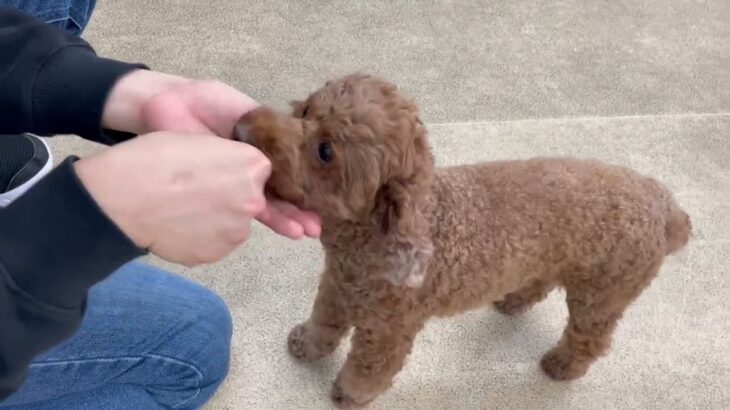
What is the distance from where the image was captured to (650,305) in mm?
1413

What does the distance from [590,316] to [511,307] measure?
0.20 meters

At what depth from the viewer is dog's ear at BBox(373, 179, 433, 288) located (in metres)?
0.88

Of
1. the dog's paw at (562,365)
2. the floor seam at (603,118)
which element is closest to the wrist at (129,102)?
the dog's paw at (562,365)

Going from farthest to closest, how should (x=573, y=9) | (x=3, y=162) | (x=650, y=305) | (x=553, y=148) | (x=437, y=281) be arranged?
(x=573, y=9) < (x=553, y=148) < (x=650, y=305) < (x=3, y=162) < (x=437, y=281)

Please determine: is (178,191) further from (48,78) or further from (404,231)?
(404,231)

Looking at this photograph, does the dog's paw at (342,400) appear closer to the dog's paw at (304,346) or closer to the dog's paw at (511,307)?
the dog's paw at (304,346)

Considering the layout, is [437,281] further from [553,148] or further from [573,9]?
[573,9]

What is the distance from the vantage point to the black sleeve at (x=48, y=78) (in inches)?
29.3

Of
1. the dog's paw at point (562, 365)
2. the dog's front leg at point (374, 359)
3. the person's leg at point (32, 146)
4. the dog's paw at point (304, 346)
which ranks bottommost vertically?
the dog's paw at point (562, 365)

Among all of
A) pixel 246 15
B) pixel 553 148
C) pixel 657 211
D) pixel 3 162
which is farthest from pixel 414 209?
pixel 246 15

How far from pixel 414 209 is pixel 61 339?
48 cm

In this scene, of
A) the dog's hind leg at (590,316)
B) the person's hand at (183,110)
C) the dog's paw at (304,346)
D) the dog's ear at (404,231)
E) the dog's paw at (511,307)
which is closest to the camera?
the person's hand at (183,110)

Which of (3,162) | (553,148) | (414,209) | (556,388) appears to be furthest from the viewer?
(553,148)

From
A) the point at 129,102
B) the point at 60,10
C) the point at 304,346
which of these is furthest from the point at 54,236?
the point at 304,346
